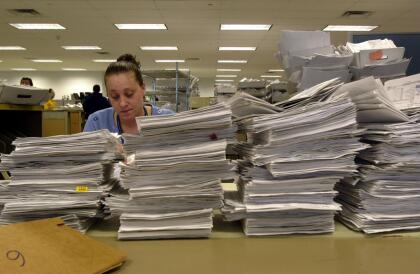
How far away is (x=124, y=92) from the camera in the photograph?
4.90 ft

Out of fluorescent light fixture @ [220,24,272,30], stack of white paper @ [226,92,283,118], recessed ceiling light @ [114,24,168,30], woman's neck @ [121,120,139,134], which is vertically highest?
fluorescent light fixture @ [220,24,272,30]

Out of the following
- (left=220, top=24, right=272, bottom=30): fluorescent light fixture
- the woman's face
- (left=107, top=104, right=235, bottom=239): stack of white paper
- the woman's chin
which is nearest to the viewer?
(left=107, top=104, right=235, bottom=239): stack of white paper

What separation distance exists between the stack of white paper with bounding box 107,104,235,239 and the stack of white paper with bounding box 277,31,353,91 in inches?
36.2

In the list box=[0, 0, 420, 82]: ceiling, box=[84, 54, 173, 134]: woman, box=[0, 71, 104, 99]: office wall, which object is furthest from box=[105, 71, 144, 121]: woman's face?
box=[0, 71, 104, 99]: office wall

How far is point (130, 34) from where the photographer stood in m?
8.30

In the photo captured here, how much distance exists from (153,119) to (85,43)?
9.21 metres

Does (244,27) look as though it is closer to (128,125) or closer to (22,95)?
(22,95)

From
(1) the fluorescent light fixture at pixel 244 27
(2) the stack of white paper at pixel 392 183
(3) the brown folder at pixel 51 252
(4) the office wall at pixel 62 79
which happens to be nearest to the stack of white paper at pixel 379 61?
(2) the stack of white paper at pixel 392 183

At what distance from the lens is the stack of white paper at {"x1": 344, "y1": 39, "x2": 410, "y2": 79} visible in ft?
5.53

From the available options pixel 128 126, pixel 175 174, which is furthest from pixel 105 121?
pixel 175 174

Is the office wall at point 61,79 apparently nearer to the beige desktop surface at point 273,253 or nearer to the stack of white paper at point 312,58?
the stack of white paper at point 312,58

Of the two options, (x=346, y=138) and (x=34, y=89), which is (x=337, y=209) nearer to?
(x=346, y=138)

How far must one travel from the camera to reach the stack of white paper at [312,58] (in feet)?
5.65

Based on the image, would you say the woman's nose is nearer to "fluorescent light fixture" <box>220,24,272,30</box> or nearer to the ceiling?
the ceiling
